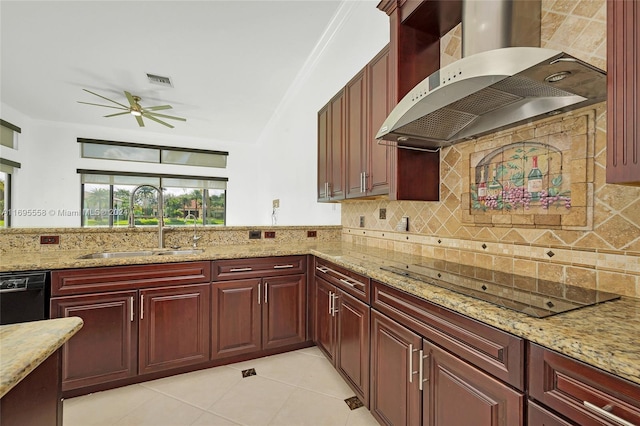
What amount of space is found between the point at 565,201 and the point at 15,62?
550cm

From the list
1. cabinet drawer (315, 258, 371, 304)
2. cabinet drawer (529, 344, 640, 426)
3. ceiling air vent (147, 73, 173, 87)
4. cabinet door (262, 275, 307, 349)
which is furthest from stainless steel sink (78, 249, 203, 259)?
ceiling air vent (147, 73, 173, 87)

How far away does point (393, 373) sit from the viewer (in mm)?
1373

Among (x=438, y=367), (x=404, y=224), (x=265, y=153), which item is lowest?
(x=438, y=367)

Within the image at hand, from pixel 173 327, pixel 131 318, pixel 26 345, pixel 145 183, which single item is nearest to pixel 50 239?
pixel 131 318

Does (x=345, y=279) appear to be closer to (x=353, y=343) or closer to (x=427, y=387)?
(x=353, y=343)

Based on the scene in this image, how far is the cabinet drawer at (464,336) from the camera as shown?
2.73 feet

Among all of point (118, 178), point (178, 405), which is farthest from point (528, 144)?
point (118, 178)

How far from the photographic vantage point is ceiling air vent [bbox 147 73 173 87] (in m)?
3.73

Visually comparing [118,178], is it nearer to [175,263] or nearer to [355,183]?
[175,263]

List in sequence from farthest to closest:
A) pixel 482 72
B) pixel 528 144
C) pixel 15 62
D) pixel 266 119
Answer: pixel 266 119, pixel 15 62, pixel 528 144, pixel 482 72

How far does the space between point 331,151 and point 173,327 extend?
1913mm

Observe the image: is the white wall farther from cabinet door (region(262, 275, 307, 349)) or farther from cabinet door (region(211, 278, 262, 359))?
cabinet door (region(211, 278, 262, 359))

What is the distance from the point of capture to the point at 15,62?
3387 mm

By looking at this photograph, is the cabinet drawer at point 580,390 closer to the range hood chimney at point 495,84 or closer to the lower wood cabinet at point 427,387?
the lower wood cabinet at point 427,387
